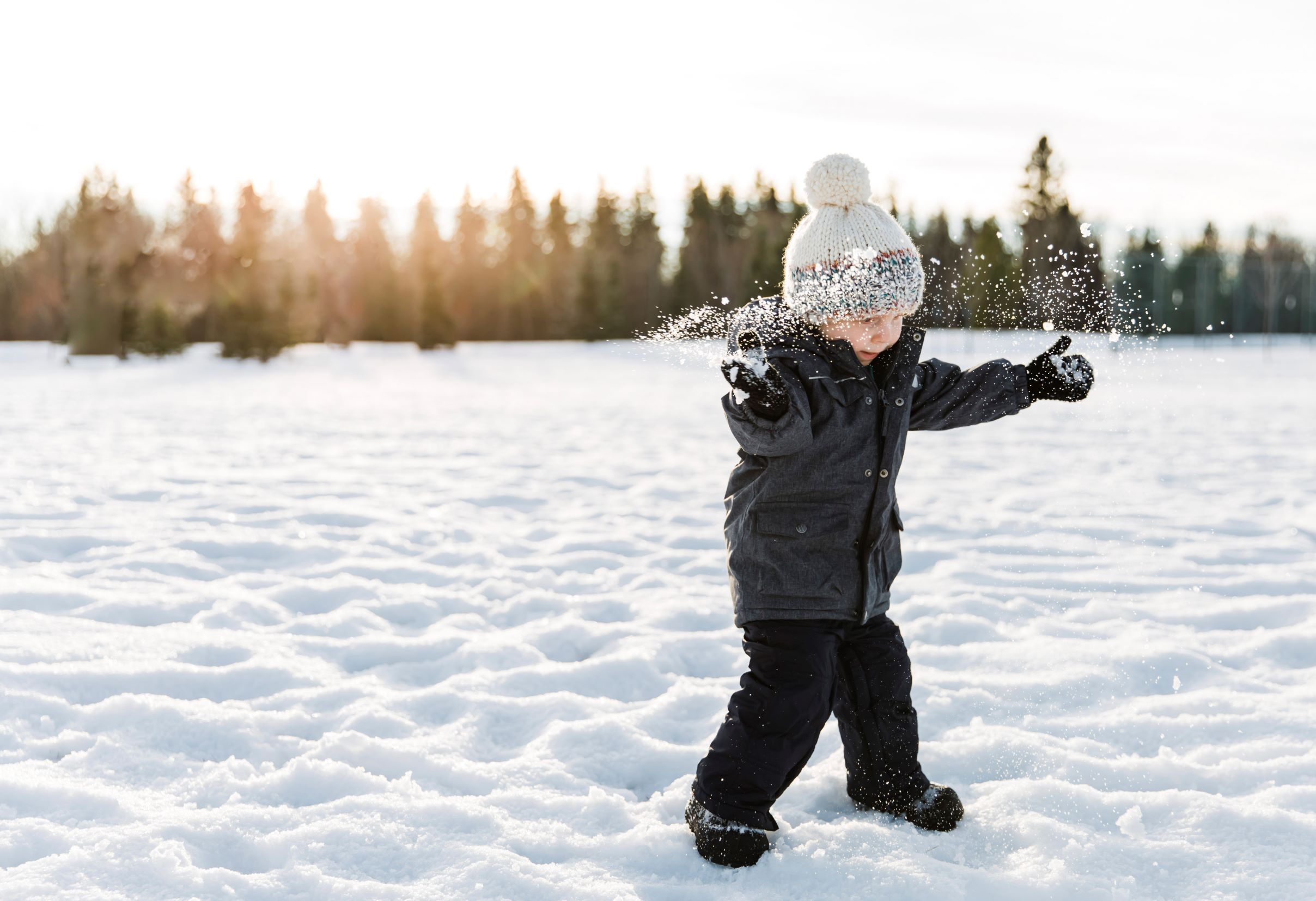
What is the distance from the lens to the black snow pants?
7.02ft

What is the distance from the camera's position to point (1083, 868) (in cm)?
202

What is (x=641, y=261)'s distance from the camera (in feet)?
161

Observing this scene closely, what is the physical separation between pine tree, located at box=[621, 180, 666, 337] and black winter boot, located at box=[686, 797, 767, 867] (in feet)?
143

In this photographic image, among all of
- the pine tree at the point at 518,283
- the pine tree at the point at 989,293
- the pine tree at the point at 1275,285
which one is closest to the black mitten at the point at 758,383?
the pine tree at the point at 989,293

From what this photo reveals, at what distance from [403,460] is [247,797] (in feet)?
18.1

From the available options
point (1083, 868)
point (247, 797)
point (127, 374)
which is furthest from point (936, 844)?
point (127, 374)

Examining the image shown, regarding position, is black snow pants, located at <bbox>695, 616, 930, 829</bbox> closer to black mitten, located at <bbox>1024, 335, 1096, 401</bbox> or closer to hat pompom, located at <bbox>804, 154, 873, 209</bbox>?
black mitten, located at <bbox>1024, 335, 1096, 401</bbox>

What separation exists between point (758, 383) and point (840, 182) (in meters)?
0.58

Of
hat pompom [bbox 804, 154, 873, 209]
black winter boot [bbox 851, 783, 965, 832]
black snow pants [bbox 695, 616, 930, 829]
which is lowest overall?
black winter boot [bbox 851, 783, 965, 832]

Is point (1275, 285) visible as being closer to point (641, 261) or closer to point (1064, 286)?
point (641, 261)

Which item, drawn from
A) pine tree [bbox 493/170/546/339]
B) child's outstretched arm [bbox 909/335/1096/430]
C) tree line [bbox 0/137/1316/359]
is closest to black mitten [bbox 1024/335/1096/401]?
child's outstretched arm [bbox 909/335/1096/430]

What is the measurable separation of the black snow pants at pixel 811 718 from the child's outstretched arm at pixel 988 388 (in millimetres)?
505

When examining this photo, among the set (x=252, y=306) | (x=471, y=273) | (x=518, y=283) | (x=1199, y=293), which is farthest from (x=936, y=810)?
(x=1199, y=293)

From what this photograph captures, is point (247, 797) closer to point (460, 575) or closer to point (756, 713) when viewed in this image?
point (756, 713)
